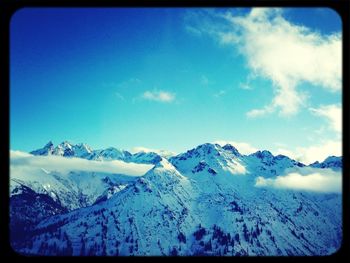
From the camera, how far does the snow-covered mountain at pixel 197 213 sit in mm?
100375

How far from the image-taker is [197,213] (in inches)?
4761

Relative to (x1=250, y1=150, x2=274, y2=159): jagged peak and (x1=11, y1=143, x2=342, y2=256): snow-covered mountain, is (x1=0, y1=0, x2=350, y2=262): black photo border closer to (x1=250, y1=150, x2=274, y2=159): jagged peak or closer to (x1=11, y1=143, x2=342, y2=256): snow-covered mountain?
(x1=11, y1=143, x2=342, y2=256): snow-covered mountain

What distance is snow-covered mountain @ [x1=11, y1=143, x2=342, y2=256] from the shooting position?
100375 mm

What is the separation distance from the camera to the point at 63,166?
19875 centimetres
